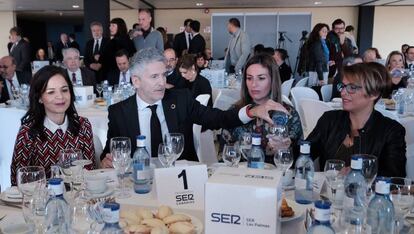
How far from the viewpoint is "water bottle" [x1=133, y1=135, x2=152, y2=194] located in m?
1.83

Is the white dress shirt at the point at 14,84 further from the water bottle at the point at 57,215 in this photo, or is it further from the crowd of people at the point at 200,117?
the water bottle at the point at 57,215

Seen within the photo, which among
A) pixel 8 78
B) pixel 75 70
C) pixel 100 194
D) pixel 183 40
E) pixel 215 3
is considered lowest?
pixel 100 194

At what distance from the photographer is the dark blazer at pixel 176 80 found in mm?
5242

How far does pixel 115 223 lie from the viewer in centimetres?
108

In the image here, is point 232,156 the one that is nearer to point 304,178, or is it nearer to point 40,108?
point 304,178

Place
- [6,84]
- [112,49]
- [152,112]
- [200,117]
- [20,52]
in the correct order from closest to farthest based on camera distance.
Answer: [152,112], [200,117], [6,84], [112,49], [20,52]

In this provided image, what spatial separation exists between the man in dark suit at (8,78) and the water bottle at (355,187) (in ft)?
15.4

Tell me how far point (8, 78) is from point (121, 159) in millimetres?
4440

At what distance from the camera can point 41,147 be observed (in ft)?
7.85

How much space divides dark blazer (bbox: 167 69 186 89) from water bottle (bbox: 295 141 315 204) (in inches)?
140

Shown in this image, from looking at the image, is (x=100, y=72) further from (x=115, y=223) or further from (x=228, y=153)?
(x=115, y=223)

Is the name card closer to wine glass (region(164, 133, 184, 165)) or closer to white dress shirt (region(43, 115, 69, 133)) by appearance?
wine glass (region(164, 133, 184, 165))

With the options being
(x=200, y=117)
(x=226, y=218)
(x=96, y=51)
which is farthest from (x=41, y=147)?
(x=96, y=51)

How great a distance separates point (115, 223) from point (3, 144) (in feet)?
9.33
